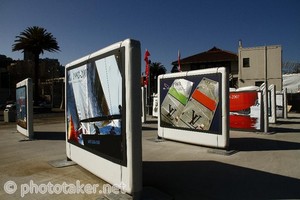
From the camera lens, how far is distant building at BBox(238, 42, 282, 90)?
39156mm

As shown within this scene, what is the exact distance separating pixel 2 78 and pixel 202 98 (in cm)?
7144

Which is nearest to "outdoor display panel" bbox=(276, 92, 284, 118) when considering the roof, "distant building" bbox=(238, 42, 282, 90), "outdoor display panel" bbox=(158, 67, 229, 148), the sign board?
the sign board

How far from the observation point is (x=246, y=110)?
14.7 metres

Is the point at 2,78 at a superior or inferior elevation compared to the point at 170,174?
superior

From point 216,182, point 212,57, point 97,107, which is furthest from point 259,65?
point 97,107

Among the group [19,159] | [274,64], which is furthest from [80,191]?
[274,64]

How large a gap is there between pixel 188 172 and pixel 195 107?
3.79 meters

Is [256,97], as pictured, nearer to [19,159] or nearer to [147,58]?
[19,159]

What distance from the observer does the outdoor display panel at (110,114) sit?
493 centimetres

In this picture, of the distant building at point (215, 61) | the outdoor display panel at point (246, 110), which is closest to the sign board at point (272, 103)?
the outdoor display panel at point (246, 110)

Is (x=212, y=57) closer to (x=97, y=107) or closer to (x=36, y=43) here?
(x=36, y=43)

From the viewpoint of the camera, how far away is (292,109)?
34.5 m

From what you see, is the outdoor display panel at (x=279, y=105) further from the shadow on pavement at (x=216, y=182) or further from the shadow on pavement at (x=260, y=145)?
the shadow on pavement at (x=216, y=182)

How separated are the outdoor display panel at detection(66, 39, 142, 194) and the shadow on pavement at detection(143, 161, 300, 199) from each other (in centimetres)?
98
